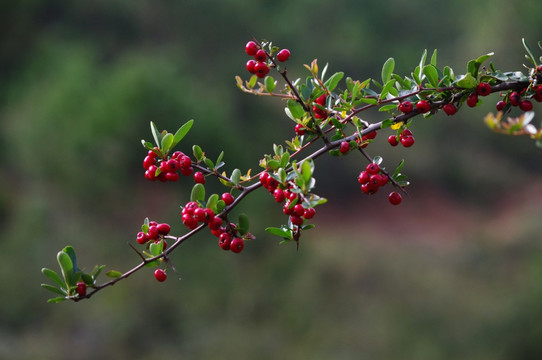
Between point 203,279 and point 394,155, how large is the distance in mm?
2969

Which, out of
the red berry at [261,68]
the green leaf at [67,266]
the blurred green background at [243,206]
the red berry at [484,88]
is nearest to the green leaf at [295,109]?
the red berry at [261,68]

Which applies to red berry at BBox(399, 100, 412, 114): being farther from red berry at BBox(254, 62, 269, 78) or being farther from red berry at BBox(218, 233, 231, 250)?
red berry at BBox(218, 233, 231, 250)

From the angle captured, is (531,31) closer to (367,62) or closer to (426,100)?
(367,62)

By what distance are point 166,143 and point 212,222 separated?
0.49ft

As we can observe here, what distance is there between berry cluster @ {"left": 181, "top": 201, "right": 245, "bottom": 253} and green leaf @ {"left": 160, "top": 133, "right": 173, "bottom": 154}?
4.1 inches

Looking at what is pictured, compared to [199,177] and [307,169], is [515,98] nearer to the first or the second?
[307,169]

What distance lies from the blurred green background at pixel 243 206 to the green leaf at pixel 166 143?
383 centimetres

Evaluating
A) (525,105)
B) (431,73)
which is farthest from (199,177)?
(525,105)

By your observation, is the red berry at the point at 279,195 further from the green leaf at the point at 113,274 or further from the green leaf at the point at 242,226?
the green leaf at the point at 113,274

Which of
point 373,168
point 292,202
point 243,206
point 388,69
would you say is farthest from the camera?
point 243,206

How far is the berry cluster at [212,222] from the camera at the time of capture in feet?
2.89

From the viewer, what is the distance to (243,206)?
17.2 ft

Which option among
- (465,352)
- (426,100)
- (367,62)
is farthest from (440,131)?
(426,100)

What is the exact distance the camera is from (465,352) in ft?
15.1
